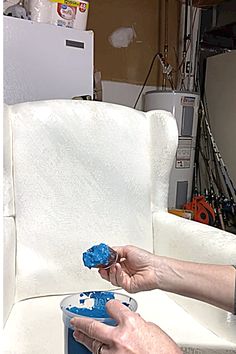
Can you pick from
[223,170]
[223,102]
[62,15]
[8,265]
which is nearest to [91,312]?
[8,265]

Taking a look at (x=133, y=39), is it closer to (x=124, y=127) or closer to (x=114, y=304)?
(x=124, y=127)

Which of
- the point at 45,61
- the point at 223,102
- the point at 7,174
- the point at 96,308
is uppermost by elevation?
the point at 45,61

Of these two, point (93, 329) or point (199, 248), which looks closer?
point (93, 329)

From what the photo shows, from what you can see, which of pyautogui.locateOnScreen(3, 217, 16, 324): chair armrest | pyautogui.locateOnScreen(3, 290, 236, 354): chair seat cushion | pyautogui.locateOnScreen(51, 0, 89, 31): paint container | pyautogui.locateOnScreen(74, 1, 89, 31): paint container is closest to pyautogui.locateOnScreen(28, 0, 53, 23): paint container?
pyautogui.locateOnScreen(51, 0, 89, 31): paint container

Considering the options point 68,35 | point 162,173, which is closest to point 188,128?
point 68,35

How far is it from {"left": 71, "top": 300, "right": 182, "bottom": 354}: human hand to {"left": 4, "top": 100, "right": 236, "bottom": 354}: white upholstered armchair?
38 cm

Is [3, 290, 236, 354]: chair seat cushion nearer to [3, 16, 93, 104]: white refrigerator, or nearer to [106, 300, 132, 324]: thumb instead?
[106, 300, 132, 324]: thumb

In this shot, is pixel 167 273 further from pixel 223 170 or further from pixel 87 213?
pixel 223 170

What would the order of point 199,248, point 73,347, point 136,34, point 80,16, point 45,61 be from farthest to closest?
point 136,34
point 80,16
point 45,61
point 199,248
point 73,347

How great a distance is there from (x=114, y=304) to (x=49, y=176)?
1.85 feet

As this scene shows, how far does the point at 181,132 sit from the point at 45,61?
1150 millimetres

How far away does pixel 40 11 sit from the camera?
175 cm

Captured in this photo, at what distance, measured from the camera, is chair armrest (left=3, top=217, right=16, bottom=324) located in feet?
2.85

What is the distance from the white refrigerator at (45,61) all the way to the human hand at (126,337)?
1.18 meters
